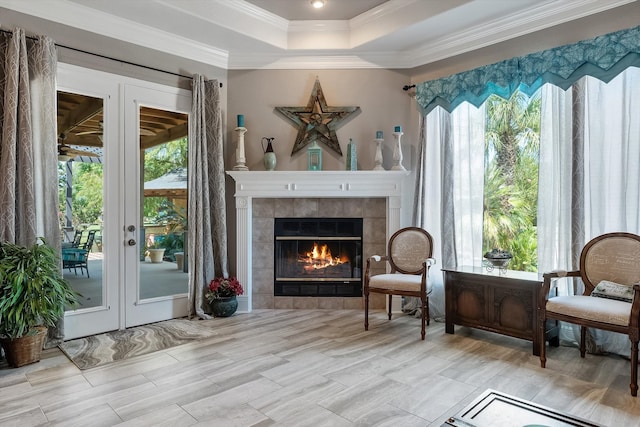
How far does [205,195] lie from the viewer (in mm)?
4309

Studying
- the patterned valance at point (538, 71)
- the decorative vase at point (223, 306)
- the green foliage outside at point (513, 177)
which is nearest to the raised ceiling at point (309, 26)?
the patterned valance at point (538, 71)

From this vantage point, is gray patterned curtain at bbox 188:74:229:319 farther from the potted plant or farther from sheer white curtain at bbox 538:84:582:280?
sheer white curtain at bbox 538:84:582:280

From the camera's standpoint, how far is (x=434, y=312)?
4289 mm

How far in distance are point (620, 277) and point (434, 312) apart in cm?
175

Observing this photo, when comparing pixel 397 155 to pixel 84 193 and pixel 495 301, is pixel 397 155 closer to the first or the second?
pixel 495 301

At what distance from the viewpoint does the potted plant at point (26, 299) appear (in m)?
2.84

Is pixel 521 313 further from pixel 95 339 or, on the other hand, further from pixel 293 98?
pixel 95 339

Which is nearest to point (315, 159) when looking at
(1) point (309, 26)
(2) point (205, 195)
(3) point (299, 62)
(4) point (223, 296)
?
(3) point (299, 62)

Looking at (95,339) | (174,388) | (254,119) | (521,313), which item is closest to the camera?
(174,388)

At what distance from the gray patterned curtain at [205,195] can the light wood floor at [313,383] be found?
3.13 ft

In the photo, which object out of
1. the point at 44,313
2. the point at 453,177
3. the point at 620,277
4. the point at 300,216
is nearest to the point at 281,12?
the point at 300,216

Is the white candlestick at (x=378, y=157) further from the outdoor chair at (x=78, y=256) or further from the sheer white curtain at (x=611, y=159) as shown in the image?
the outdoor chair at (x=78, y=256)

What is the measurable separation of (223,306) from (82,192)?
1.78 meters

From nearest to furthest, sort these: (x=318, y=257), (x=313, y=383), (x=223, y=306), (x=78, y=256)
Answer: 1. (x=313, y=383)
2. (x=78, y=256)
3. (x=223, y=306)
4. (x=318, y=257)
